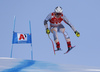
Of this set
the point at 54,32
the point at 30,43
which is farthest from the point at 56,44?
the point at 30,43

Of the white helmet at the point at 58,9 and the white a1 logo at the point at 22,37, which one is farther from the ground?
the white helmet at the point at 58,9

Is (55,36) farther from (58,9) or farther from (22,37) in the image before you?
(22,37)

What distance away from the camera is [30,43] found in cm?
436

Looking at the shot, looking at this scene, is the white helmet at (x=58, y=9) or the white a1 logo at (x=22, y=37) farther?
the white a1 logo at (x=22, y=37)

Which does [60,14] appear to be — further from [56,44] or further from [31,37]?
[31,37]

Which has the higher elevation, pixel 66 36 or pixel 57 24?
pixel 57 24

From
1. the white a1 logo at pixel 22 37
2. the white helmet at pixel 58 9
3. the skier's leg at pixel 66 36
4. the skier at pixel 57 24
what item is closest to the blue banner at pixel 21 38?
the white a1 logo at pixel 22 37

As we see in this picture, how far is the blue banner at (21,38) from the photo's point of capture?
4293 mm

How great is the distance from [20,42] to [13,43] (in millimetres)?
159

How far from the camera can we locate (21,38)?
4.35 meters

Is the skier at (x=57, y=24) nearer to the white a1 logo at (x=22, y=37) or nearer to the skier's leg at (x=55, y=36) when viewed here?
the skier's leg at (x=55, y=36)

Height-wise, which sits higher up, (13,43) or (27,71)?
(13,43)

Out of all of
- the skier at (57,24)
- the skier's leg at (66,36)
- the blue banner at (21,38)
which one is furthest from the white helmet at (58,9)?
the blue banner at (21,38)

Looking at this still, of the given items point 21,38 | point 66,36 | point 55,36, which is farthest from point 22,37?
point 66,36
